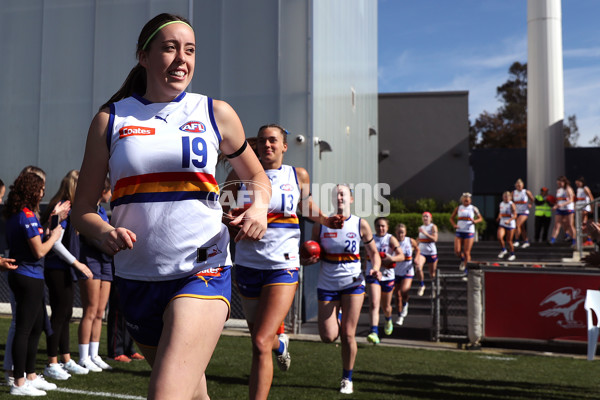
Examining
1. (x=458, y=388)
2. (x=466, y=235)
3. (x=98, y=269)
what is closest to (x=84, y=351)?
(x=98, y=269)

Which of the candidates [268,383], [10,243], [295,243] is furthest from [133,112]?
[10,243]

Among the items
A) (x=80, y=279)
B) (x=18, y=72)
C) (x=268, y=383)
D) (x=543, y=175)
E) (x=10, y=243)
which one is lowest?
(x=268, y=383)

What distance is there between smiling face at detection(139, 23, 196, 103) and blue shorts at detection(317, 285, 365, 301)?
4665 mm

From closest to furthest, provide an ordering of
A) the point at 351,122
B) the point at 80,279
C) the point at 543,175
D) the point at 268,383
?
the point at 268,383 < the point at 80,279 < the point at 351,122 < the point at 543,175

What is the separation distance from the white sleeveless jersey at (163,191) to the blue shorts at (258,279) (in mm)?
2426

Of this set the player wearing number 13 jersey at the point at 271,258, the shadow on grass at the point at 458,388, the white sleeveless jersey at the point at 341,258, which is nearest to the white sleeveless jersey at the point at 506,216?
the shadow on grass at the point at 458,388

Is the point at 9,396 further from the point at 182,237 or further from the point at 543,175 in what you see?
the point at 543,175

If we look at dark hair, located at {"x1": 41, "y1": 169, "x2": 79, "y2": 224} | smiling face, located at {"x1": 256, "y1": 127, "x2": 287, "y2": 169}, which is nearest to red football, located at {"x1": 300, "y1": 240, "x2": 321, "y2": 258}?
smiling face, located at {"x1": 256, "y1": 127, "x2": 287, "y2": 169}

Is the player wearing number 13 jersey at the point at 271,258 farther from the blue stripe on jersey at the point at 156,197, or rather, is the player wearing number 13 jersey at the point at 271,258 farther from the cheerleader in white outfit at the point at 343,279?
the blue stripe on jersey at the point at 156,197

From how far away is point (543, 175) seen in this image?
30.6 m

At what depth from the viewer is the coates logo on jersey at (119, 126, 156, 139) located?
9.02 feet

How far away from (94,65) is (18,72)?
247cm

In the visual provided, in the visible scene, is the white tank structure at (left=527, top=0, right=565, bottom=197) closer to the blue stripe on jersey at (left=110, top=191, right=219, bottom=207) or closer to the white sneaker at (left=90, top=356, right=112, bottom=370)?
the white sneaker at (left=90, top=356, right=112, bottom=370)

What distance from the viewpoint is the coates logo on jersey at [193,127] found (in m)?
2.81
